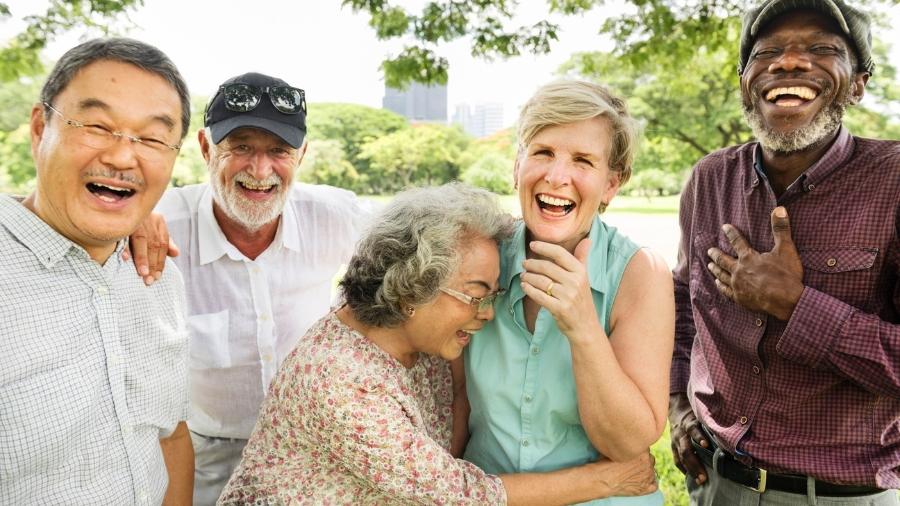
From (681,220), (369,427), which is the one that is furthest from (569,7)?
(369,427)

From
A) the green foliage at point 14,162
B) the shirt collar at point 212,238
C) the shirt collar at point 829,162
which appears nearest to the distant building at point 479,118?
the green foliage at point 14,162

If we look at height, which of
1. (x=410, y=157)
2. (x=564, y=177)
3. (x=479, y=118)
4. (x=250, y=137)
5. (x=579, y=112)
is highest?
(x=479, y=118)

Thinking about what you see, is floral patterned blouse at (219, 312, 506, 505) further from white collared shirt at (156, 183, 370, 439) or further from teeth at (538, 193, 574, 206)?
white collared shirt at (156, 183, 370, 439)

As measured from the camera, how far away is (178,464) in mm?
2523

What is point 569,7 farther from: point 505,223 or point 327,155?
point 327,155

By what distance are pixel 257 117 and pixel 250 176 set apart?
0.93 feet

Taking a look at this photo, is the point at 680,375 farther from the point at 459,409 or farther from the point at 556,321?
the point at 556,321

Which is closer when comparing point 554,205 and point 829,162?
point 554,205

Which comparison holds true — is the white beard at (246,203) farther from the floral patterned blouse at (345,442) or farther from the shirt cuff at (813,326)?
the shirt cuff at (813,326)

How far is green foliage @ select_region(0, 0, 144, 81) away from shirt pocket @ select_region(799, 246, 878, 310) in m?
5.76

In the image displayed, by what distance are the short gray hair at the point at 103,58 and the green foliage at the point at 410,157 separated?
170ft

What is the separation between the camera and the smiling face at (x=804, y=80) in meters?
2.43

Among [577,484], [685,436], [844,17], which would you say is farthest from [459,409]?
[844,17]

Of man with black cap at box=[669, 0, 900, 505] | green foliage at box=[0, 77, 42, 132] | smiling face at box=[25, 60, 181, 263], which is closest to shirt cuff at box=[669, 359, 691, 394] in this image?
man with black cap at box=[669, 0, 900, 505]
